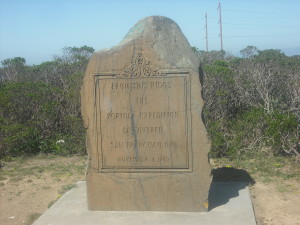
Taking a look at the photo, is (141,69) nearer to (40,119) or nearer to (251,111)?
(251,111)

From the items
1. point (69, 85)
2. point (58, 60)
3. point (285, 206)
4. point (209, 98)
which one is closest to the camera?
point (285, 206)

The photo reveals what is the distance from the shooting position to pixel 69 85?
920 centimetres

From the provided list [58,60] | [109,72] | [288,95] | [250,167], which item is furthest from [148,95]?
[58,60]

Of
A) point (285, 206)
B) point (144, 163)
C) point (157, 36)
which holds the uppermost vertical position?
point (157, 36)

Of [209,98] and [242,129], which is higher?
[209,98]

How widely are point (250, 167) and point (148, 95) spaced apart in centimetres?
285

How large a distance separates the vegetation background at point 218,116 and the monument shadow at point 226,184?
75cm

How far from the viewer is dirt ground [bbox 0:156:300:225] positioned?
498 centimetres

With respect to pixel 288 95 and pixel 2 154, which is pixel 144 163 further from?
pixel 288 95

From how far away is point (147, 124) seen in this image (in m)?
4.66

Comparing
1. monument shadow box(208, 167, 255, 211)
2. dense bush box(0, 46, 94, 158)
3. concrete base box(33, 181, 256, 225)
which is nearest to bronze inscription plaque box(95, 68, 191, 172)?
concrete base box(33, 181, 256, 225)

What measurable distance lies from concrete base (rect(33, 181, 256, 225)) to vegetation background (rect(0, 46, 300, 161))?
2.29 metres

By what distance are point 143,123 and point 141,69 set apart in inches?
23.5

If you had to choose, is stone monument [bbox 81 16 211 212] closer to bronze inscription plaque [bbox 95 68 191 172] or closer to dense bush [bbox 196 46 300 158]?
bronze inscription plaque [bbox 95 68 191 172]
